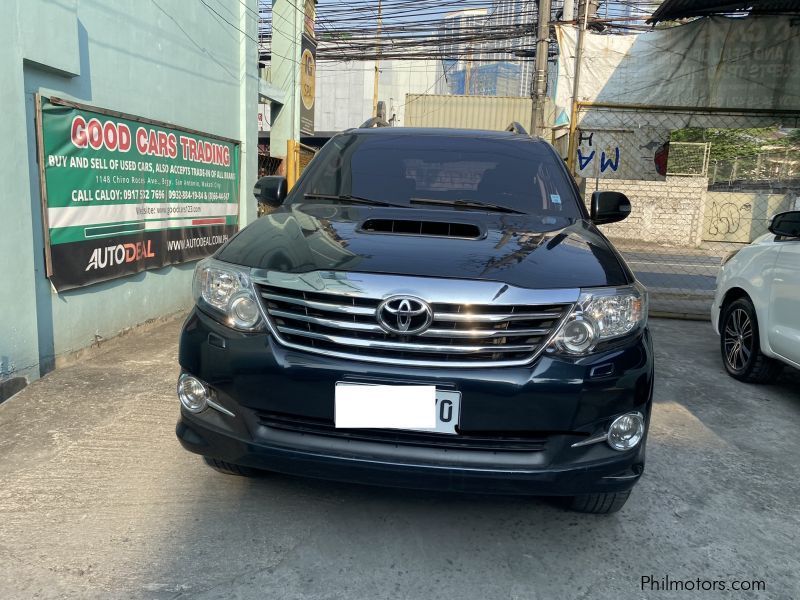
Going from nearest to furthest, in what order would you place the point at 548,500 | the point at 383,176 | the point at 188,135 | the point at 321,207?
the point at 548,500 → the point at 321,207 → the point at 383,176 → the point at 188,135

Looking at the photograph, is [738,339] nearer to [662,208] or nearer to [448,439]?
[448,439]

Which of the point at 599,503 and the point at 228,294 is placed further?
the point at 599,503

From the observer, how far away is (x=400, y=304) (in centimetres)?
214

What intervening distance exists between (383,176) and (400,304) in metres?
1.53

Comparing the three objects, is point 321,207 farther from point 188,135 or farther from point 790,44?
point 790,44

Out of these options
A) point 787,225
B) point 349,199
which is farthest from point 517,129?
point 787,225

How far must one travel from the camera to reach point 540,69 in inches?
561

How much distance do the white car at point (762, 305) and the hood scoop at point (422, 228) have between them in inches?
103

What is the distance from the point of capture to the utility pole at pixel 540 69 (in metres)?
14.0

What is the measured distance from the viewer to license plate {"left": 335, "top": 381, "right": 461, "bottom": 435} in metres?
2.11

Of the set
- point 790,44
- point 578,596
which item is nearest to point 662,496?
point 578,596

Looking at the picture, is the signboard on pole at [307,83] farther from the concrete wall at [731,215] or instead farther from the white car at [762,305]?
the concrete wall at [731,215]

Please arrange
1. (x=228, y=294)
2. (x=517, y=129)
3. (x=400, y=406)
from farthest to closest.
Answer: (x=517, y=129), (x=228, y=294), (x=400, y=406)

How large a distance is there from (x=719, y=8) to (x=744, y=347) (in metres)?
6.59
